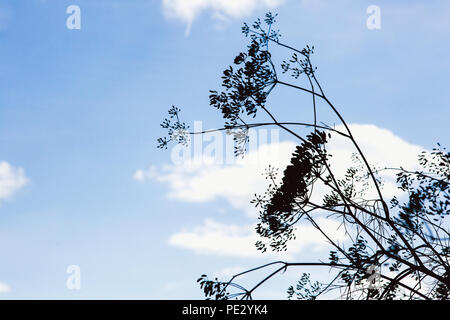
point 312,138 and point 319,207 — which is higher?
point 312,138

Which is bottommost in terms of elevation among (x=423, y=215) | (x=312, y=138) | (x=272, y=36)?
(x=423, y=215)

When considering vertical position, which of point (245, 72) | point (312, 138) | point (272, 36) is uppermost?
point (272, 36)

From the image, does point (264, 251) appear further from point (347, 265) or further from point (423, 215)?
point (423, 215)
